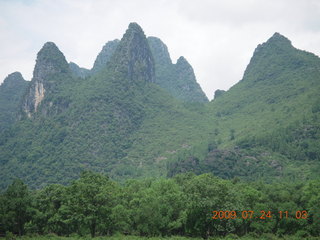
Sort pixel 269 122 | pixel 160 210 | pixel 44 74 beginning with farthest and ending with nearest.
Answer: pixel 44 74, pixel 269 122, pixel 160 210

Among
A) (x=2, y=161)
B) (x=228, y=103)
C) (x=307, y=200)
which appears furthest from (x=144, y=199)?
(x=228, y=103)

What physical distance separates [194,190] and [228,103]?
122 meters

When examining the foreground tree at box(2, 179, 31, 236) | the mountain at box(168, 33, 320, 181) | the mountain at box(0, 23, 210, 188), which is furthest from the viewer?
the mountain at box(0, 23, 210, 188)

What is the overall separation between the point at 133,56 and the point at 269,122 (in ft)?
263

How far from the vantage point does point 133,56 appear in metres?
176

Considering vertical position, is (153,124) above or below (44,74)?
below

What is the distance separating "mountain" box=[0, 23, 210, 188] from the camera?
126 metres

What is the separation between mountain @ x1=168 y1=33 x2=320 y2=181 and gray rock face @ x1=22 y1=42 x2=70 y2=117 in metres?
72.1

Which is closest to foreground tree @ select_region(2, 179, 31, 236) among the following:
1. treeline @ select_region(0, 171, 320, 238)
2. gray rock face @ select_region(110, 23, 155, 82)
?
treeline @ select_region(0, 171, 320, 238)

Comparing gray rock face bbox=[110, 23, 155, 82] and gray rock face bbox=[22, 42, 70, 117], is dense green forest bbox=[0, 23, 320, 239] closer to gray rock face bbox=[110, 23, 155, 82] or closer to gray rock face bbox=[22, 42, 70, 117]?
gray rock face bbox=[22, 42, 70, 117]
